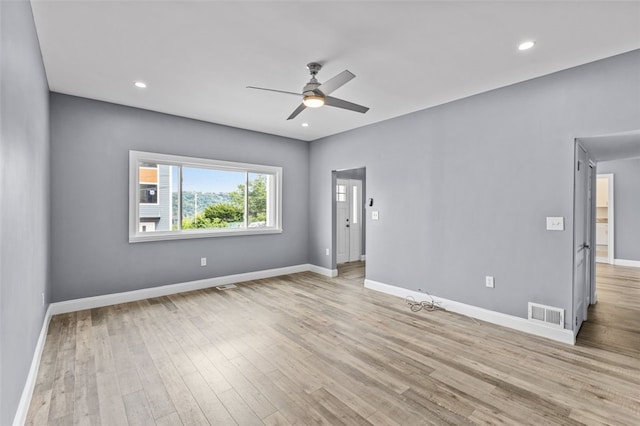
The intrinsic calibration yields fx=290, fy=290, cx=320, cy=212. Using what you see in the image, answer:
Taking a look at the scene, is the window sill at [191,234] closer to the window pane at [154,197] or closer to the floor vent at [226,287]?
the window pane at [154,197]

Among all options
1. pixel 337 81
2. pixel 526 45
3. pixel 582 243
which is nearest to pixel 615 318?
pixel 582 243

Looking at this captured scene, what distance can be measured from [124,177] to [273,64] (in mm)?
2885

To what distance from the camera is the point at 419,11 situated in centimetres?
216

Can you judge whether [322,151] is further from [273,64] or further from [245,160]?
[273,64]

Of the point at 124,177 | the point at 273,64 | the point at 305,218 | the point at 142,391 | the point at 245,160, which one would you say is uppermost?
the point at 273,64

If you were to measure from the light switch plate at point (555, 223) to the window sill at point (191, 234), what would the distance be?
4.32 m

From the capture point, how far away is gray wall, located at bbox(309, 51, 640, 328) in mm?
2945

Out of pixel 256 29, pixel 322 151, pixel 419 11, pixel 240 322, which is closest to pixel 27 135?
pixel 256 29

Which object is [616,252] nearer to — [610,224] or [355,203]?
[610,224]

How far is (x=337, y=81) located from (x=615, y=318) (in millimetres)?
4372

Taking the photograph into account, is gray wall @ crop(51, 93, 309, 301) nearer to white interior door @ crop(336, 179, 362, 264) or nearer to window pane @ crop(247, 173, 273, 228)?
window pane @ crop(247, 173, 273, 228)

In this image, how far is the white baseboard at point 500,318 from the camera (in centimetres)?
300

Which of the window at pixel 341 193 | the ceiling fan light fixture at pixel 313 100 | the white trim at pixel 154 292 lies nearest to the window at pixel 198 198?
the white trim at pixel 154 292

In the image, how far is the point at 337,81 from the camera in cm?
264
